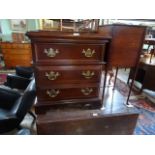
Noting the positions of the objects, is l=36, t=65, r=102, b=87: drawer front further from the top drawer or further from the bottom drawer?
the bottom drawer

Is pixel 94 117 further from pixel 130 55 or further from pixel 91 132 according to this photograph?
pixel 130 55

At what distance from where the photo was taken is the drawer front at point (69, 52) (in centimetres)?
91

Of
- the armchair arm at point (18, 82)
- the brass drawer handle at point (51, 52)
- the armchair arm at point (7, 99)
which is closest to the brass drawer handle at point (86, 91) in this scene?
the brass drawer handle at point (51, 52)

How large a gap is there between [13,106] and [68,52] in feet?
3.97

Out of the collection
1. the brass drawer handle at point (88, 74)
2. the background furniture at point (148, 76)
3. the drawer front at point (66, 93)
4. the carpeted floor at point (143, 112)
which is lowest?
the carpeted floor at point (143, 112)

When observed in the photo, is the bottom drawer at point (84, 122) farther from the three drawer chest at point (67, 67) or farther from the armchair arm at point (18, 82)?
the armchair arm at point (18, 82)

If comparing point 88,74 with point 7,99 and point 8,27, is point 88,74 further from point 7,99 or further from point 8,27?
point 8,27

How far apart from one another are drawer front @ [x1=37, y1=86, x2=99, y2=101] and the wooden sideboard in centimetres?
356

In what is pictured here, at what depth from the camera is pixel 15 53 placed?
13.9 ft

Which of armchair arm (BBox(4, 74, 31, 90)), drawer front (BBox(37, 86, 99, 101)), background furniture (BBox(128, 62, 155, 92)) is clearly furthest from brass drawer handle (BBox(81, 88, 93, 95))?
background furniture (BBox(128, 62, 155, 92))

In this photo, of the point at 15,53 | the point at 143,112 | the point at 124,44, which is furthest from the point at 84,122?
the point at 15,53

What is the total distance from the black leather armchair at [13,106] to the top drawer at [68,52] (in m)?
0.48

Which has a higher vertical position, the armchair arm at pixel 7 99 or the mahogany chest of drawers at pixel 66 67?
the mahogany chest of drawers at pixel 66 67
